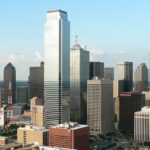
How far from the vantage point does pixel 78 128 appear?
223 feet

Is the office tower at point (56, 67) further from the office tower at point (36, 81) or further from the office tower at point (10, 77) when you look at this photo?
the office tower at point (10, 77)

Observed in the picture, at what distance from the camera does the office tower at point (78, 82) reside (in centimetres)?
11062

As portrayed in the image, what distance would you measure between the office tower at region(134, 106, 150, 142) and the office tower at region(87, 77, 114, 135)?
1001cm

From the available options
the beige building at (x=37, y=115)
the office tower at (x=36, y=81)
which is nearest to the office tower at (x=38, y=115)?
the beige building at (x=37, y=115)

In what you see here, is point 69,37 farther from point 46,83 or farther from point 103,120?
point 103,120

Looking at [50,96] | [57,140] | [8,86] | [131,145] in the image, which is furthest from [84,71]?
[8,86]

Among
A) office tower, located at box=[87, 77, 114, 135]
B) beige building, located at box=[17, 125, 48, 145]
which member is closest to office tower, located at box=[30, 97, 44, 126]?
office tower, located at box=[87, 77, 114, 135]

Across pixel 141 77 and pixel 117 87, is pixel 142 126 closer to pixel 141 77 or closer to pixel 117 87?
pixel 117 87

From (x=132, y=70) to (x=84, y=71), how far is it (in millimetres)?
50269

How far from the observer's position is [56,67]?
302 feet

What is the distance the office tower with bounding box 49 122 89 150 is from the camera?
66.4 metres

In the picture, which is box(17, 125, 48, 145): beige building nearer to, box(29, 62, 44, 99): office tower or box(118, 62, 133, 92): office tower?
box(29, 62, 44, 99): office tower

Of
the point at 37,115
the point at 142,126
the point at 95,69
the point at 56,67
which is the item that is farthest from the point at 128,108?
the point at 56,67

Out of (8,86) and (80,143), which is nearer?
(80,143)
